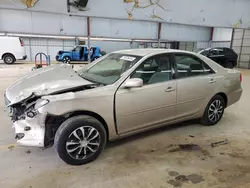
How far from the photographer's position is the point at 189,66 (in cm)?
296

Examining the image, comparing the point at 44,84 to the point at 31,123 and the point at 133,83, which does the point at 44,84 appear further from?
the point at 133,83

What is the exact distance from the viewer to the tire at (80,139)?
206cm

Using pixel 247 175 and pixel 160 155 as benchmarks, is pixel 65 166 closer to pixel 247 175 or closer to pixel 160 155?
pixel 160 155

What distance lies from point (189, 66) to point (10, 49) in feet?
41.3

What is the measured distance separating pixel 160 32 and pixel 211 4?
2757 mm

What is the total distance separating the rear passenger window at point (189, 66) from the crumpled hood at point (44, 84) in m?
1.32

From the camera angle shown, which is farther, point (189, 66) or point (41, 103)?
point (189, 66)

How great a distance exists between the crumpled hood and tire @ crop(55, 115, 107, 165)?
0.40m

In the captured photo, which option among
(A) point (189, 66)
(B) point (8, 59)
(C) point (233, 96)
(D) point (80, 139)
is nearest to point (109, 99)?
(D) point (80, 139)

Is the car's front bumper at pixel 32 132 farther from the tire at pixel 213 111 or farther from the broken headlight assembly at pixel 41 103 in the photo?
the tire at pixel 213 111

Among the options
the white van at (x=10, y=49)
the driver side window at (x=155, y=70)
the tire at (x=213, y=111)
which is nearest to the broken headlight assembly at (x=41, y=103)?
the driver side window at (x=155, y=70)

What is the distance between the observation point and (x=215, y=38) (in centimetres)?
1758

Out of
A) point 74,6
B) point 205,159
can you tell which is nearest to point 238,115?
point 205,159

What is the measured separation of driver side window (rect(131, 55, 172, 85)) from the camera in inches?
99.0
